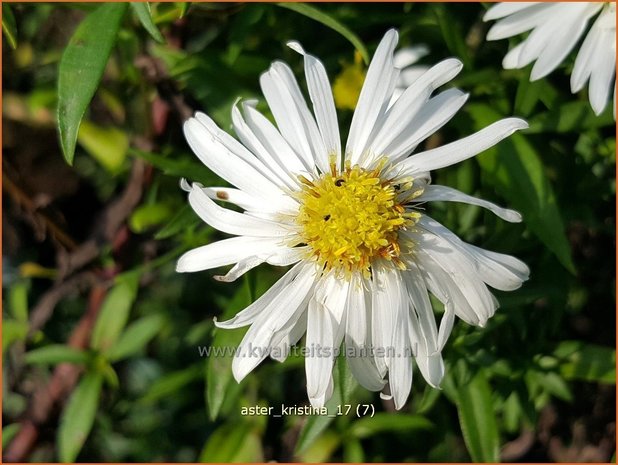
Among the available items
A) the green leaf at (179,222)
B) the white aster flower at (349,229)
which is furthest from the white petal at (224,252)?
the green leaf at (179,222)

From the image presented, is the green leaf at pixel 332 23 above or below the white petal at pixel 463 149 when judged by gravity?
above

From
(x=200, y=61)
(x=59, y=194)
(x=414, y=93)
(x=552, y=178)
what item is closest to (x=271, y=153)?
(x=414, y=93)

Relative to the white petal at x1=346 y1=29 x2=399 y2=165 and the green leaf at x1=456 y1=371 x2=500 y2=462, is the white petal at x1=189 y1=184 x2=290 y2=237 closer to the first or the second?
the white petal at x1=346 y1=29 x2=399 y2=165

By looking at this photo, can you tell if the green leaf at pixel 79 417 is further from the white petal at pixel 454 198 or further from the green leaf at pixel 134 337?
the white petal at pixel 454 198

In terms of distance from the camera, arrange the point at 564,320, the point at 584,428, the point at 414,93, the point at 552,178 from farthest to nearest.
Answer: the point at 584,428
the point at 564,320
the point at 552,178
the point at 414,93

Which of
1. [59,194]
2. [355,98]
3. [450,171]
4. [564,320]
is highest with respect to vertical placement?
[59,194]

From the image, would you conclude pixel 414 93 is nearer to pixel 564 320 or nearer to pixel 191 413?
pixel 564 320
